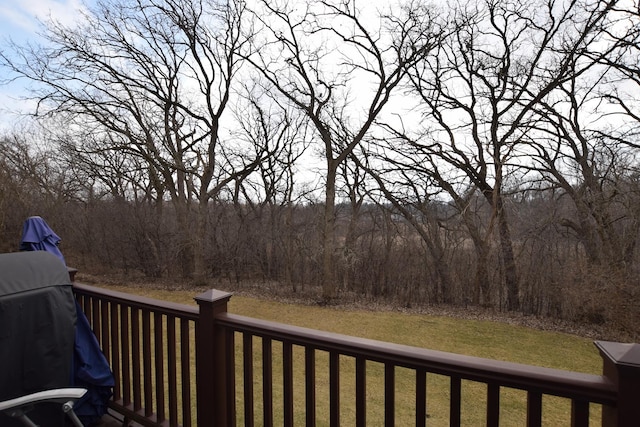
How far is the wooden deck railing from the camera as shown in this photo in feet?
3.22

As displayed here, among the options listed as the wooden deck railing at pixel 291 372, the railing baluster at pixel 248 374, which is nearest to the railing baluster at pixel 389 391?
the wooden deck railing at pixel 291 372

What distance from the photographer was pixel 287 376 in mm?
1576

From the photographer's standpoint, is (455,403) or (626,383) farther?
(455,403)

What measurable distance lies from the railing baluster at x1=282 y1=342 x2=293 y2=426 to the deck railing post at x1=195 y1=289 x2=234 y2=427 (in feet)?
1.11

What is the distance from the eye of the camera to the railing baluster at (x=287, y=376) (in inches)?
61.1

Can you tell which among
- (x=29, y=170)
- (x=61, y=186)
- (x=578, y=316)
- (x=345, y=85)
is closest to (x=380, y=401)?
(x=578, y=316)

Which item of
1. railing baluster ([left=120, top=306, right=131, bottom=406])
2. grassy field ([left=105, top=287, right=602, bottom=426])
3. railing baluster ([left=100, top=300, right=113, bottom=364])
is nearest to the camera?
railing baluster ([left=120, top=306, right=131, bottom=406])

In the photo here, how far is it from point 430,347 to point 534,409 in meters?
4.98

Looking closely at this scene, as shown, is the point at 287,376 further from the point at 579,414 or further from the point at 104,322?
the point at 104,322

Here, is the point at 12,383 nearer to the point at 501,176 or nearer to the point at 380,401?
the point at 380,401

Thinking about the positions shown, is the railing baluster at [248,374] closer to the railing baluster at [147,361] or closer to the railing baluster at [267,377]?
the railing baluster at [267,377]

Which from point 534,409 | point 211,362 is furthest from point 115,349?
point 534,409

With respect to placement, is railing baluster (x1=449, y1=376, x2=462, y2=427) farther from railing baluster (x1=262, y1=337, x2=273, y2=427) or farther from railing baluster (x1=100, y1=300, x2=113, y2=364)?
railing baluster (x1=100, y1=300, x2=113, y2=364)

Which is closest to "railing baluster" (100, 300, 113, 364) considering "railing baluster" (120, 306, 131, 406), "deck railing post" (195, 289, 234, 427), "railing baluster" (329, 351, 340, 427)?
"railing baluster" (120, 306, 131, 406)
